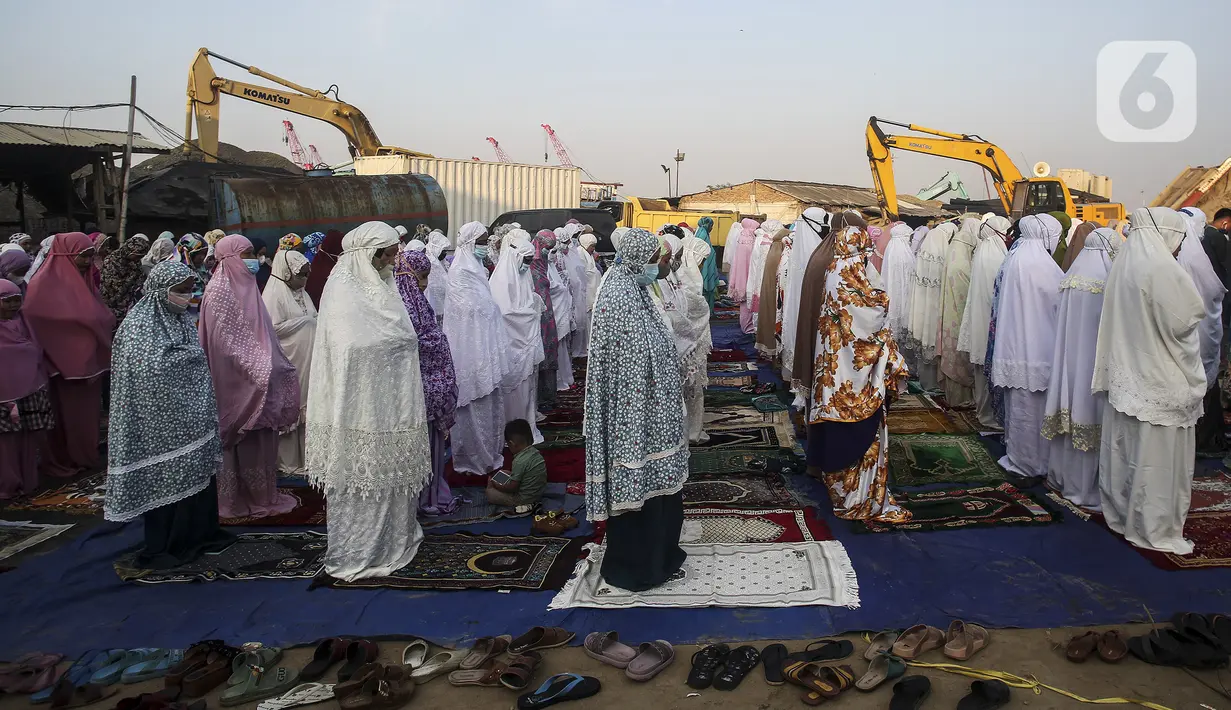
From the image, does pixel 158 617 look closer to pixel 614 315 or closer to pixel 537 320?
pixel 614 315

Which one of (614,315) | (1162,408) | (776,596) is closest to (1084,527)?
(1162,408)

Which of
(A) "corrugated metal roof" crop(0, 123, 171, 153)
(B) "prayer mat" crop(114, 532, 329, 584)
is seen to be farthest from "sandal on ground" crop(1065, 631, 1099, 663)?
(A) "corrugated metal roof" crop(0, 123, 171, 153)

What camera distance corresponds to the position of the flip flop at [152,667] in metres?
3.29

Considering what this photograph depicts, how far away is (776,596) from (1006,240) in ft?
15.2

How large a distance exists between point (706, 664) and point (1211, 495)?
3.67 meters

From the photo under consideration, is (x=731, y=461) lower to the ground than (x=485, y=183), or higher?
lower

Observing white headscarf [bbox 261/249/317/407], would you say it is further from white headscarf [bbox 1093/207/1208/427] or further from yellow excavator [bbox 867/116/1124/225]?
yellow excavator [bbox 867/116/1124/225]

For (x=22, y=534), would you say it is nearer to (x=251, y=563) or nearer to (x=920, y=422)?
(x=251, y=563)

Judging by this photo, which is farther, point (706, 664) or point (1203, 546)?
point (1203, 546)

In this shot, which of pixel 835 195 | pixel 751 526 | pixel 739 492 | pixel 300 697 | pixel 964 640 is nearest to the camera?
pixel 300 697

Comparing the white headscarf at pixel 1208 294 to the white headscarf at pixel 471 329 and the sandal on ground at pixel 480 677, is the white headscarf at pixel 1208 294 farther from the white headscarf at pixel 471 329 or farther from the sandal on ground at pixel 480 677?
the sandal on ground at pixel 480 677

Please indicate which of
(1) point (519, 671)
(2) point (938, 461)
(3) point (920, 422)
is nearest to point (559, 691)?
(1) point (519, 671)

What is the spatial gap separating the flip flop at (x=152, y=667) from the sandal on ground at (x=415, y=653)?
92 centimetres

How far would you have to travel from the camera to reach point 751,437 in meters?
6.60
